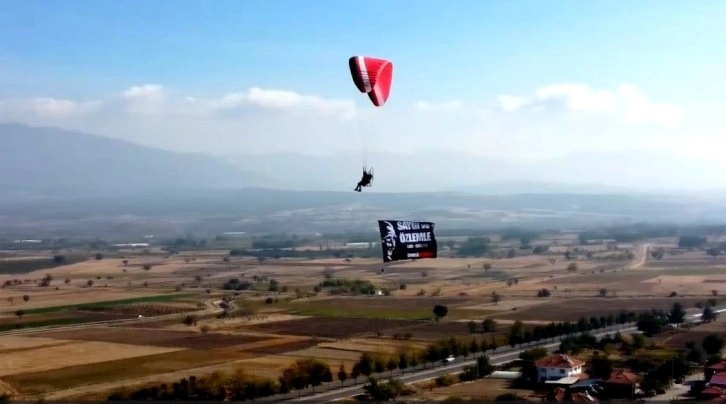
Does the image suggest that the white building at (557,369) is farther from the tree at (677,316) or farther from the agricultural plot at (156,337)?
the tree at (677,316)

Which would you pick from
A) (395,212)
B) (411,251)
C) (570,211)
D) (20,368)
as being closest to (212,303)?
(20,368)

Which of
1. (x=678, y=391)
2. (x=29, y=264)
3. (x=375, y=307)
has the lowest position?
(x=678, y=391)

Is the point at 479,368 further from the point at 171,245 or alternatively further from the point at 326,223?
the point at 326,223

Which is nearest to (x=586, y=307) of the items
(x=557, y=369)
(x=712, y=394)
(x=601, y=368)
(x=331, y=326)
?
(x=331, y=326)

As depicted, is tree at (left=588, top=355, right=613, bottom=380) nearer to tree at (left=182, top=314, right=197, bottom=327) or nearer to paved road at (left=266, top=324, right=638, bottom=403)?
paved road at (left=266, top=324, right=638, bottom=403)

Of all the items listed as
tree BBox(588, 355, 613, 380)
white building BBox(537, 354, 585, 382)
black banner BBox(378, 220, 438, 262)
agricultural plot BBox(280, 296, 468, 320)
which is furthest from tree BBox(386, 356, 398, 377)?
agricultural plot BBox(280, 296, 468, 320)

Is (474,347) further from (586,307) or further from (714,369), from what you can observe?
(586,307)
